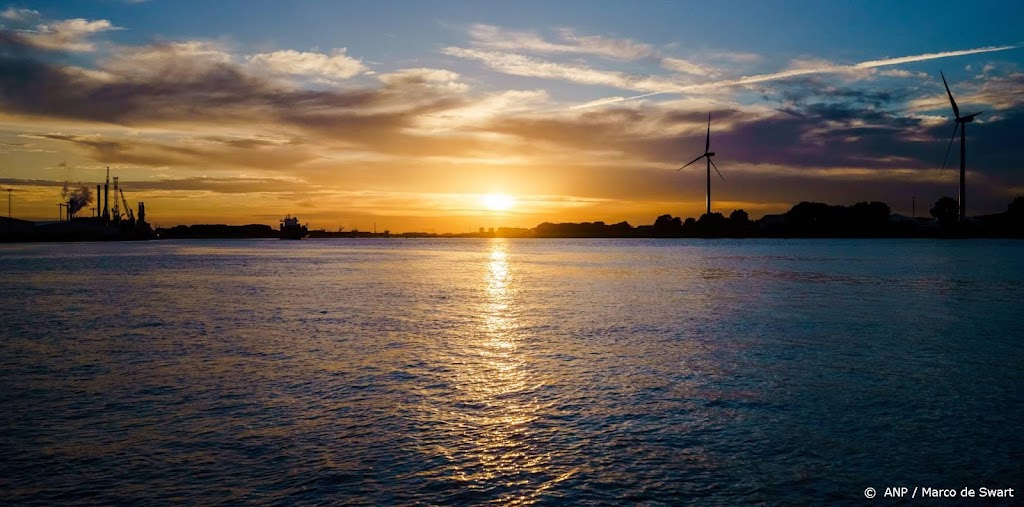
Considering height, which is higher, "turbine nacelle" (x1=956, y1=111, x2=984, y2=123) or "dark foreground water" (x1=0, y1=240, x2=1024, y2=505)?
"turbine nacelle" (x1=956, y1=111, x2=984, y2=123)

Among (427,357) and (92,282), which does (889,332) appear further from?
(92,282)

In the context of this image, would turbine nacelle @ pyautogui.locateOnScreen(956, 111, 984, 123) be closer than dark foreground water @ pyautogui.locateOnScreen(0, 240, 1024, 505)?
No

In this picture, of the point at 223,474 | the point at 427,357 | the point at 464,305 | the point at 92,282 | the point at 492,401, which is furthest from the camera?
the point at 92,282

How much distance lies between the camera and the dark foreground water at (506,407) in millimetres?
9781

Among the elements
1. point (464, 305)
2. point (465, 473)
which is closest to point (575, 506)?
point (465, 473)

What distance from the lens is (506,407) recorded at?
14.1 m

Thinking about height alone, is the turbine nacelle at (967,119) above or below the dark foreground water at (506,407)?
above

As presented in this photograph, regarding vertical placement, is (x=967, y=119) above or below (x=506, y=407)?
above

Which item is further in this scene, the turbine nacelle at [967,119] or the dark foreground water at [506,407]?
the turbine nacelle at [967,119]

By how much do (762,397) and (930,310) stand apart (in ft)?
75.2

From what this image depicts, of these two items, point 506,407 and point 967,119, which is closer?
point 506,407

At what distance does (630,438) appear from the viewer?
11.8 m

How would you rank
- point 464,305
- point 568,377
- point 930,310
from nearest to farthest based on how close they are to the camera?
1. point 568,377
2. point 930,310
3. point 464,305

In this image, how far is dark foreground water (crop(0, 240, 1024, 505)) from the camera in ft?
32.1
